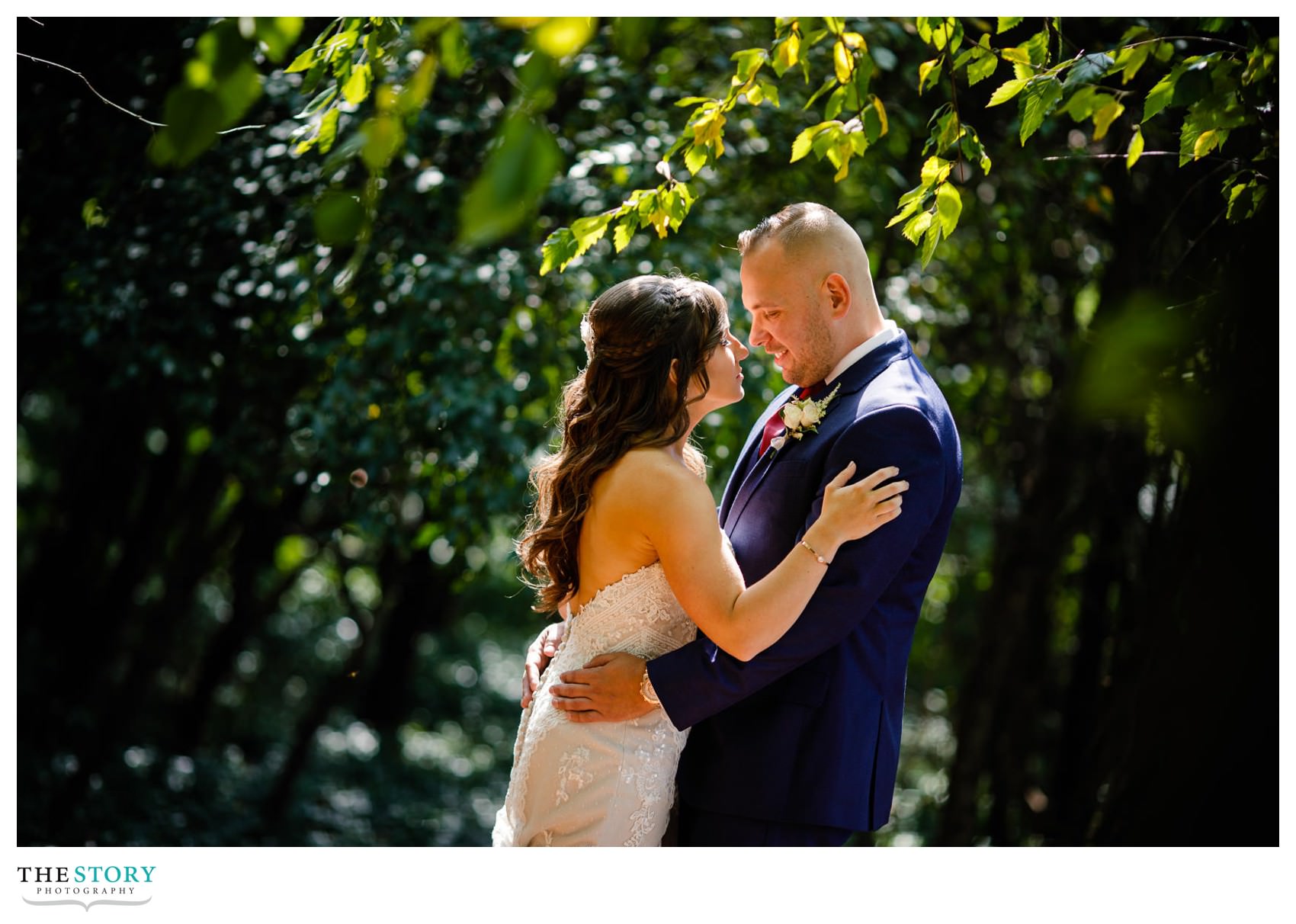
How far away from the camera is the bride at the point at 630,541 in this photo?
2.48m

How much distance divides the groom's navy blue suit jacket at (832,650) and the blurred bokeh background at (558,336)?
0.47m

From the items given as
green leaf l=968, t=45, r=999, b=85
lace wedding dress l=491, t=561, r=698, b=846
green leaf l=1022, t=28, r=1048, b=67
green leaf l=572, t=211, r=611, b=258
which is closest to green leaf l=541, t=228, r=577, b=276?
green leaf l=572, t=211, r=611, b=258

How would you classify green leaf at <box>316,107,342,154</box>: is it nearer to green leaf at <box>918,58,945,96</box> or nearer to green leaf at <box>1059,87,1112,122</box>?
green leaf at <box>918,58,945,96</box>

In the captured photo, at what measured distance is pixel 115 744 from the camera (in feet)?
27.4

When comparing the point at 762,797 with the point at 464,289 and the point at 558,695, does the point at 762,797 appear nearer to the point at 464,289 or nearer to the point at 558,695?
the point at 558,695

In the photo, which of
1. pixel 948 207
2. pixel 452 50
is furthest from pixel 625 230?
pixel 452 50

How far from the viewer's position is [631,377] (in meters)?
2.59

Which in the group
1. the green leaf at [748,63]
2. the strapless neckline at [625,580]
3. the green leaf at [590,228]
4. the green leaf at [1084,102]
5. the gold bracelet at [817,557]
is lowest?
the strapless neckline at [625,580]

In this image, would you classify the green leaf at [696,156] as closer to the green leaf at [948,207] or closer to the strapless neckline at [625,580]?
the green leaf at [948,207]

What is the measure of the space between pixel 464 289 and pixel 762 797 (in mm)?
2562

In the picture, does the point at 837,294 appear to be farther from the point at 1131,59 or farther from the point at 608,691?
the point at 608,691

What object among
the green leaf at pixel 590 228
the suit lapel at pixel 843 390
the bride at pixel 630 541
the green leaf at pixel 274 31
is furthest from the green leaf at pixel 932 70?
the green leaf at pixel 274 31

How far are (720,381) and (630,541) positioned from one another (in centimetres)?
44

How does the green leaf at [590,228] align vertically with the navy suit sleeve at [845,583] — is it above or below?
above
